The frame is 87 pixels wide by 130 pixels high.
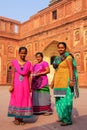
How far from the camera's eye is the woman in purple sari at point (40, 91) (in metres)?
5.74

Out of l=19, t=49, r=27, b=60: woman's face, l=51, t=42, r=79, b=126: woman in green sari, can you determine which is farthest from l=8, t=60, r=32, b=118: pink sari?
l=51, t=42, r=79, b=126: woman in green sari

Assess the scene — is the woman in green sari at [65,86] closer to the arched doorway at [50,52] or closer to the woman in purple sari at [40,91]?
the woman in purple sari at [40,91]

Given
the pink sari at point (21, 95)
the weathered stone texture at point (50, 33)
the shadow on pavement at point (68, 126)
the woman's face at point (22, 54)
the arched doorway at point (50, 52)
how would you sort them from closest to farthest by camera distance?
the shadow on pavement at point (68, 126) < the pink sari at point (21, 95) < the woman's face at point (22, 54) < the weathered stone texture at point (50, 33) < the arched doorway at point (50, 52)

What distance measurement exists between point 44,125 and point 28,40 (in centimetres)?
2130

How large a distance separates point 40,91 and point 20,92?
1287 millimetres

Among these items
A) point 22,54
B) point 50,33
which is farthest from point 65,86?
point 50,33

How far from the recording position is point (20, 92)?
4.54 meters

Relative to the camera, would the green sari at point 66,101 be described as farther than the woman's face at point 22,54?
No

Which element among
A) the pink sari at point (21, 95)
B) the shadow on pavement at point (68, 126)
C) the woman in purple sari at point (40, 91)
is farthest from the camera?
the woman in purple sari at point (40, 91)

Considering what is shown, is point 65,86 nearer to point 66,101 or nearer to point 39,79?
point 66,101

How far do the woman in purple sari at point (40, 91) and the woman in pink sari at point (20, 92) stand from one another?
1056 mm

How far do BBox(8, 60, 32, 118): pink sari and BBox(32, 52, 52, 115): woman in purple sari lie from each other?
107 cm

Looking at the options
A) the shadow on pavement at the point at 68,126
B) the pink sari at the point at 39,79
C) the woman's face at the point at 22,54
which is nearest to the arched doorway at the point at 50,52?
the pink sari at the point at 39,79

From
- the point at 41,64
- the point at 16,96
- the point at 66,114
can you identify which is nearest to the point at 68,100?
the point at 66,114
